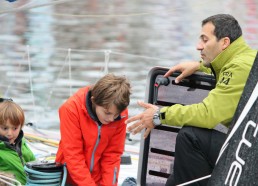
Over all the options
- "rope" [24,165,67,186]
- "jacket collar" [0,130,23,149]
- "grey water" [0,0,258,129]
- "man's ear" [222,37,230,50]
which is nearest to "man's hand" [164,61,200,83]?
"man's ear" [222,37,230,50]

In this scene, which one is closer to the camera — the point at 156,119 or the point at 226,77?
the point at 226,77

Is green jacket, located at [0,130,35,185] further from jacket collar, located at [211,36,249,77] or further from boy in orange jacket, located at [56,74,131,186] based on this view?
jacket collar, located at [211,36,249,77]

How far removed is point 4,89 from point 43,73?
2.77 ft

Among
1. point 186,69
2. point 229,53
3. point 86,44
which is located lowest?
point 86,44

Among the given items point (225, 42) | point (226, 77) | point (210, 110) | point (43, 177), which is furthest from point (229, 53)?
point (43, 177)

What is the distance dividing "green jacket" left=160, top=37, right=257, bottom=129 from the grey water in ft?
6.00

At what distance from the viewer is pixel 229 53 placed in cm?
294

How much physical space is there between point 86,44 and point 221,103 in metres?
6.09

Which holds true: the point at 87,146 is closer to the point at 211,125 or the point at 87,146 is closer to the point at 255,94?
the point at 211,125

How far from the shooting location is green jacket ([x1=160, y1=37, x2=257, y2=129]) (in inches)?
110

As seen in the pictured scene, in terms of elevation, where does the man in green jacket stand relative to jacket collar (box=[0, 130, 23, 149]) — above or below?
above

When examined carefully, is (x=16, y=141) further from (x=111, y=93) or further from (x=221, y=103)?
(x=221, y=103)

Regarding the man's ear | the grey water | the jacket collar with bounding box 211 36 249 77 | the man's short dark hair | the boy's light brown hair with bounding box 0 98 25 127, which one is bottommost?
the grey water

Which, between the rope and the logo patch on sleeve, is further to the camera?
the rope
